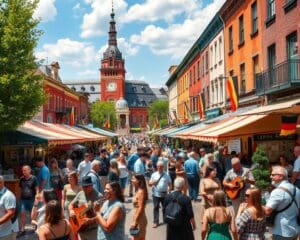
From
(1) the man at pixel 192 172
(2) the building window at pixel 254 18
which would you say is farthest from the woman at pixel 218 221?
(2) the building window at pixel 254 18

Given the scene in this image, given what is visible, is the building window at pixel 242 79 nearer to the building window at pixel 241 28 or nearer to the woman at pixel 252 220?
the building window at pixel 241 28

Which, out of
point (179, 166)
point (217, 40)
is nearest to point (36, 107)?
point (179, 166)

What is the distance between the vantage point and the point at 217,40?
31453 millimetres

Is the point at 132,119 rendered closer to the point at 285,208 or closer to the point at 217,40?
the point at 217,40

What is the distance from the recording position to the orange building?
21922 mm

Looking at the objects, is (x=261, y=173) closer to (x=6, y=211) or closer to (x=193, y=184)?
(x=193, y=184)

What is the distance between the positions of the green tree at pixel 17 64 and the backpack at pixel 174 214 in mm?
9673

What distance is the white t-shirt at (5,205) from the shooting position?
6991 millimetres

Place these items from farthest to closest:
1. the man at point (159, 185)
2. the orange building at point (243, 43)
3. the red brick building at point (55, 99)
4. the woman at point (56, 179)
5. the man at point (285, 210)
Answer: the red brick building at point (55, 99), the orange building at point (243, 43), the woman at point (56, 179), the man at point (159, 185), the man at point (285, 210)

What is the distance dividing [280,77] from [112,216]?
11.9 m

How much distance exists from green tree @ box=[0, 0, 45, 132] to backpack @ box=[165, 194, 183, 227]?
381 inches

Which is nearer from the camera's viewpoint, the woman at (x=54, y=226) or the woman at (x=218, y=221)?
the woman at (x=54, y=226)

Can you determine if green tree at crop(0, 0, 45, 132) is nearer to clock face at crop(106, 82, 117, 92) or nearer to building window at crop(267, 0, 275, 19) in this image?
building window at crop(267, 0, 275, 19)

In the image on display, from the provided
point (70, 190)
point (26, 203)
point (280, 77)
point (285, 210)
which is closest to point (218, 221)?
point (285, 210)
